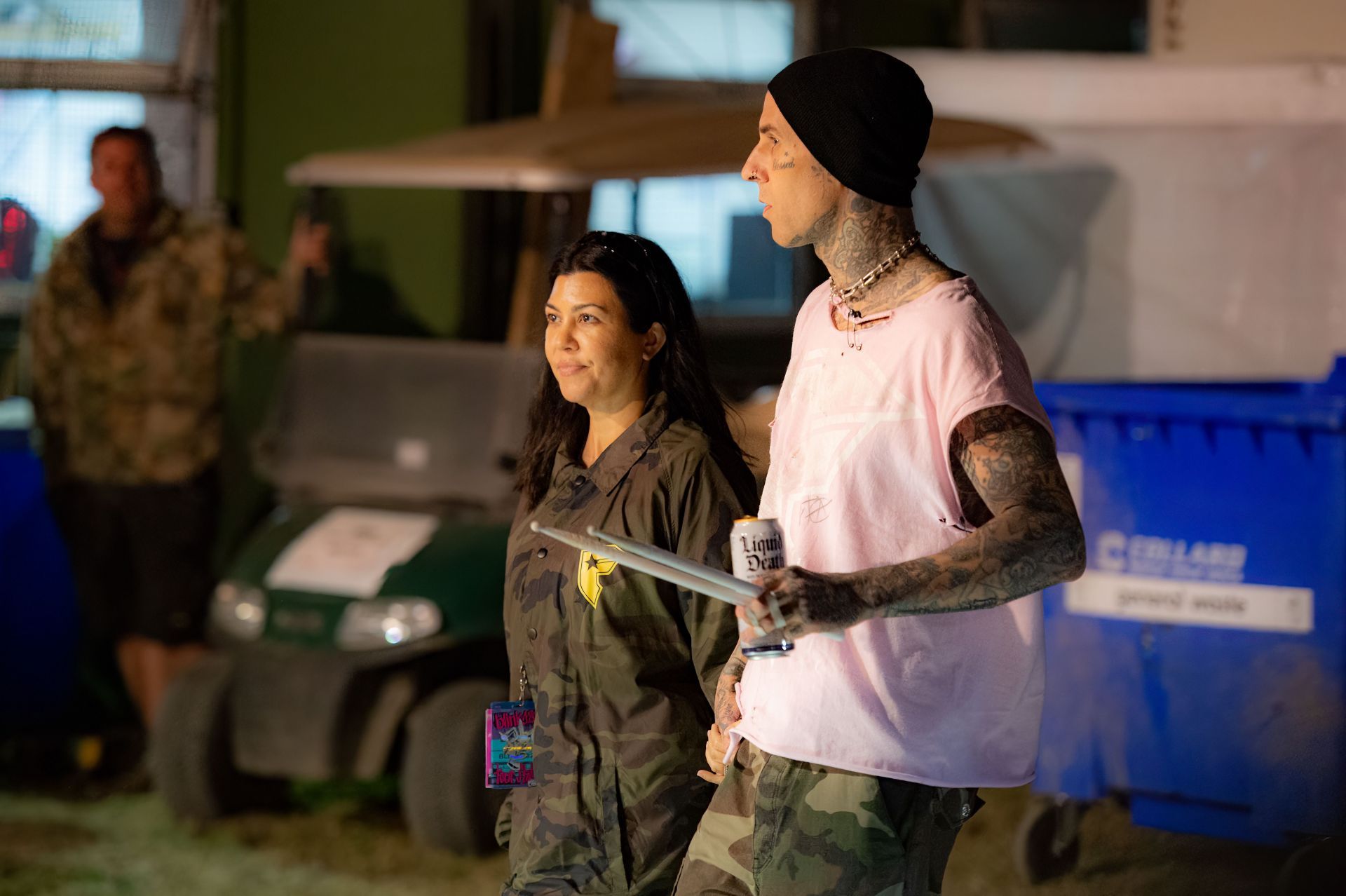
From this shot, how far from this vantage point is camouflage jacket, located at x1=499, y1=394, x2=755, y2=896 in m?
2.65

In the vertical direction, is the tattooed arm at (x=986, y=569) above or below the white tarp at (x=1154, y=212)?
below

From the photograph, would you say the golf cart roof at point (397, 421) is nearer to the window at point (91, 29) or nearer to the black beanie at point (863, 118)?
the window at point (91, 29)

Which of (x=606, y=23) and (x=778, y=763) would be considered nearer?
(x=778, y=763)

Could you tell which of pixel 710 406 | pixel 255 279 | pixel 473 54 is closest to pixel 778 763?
pixel 710 406

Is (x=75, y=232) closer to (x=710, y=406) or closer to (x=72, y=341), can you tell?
(x=72, y=341)

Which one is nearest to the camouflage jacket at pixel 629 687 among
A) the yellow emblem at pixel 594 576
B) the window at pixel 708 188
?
the yellow emblem at pixel 594 576

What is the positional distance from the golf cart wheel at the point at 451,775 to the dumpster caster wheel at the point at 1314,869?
2297 mm

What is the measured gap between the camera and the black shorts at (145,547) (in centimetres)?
646

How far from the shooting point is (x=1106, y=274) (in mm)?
6883

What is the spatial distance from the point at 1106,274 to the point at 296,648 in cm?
364

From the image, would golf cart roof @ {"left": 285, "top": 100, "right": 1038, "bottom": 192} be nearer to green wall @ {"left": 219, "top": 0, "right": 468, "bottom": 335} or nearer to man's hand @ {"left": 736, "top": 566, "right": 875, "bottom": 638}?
green wall @ {"left": 219, "top": 0, "right": 468, "bottom": 335}

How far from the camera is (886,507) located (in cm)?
204

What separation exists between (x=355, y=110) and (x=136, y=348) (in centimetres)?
192

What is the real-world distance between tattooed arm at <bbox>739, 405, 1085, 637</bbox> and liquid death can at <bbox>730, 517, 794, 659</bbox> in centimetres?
13
